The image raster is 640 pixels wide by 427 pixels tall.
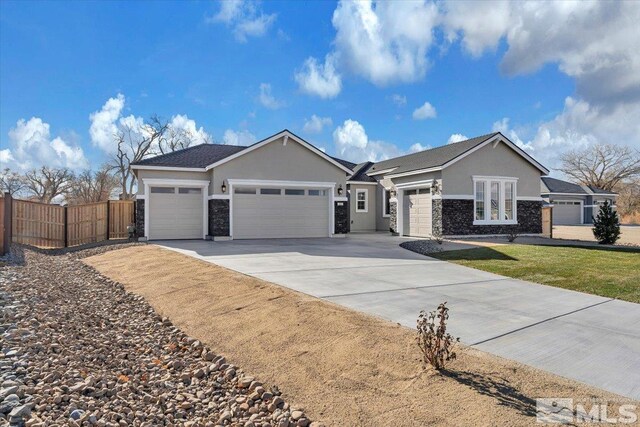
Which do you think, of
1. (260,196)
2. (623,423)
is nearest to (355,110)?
(260,196)

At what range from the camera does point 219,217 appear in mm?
17531

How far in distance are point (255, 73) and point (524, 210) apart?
53.2ft

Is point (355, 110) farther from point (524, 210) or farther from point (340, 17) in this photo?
point (524, 210)

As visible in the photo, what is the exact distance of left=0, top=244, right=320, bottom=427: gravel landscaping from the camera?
3.37 meters

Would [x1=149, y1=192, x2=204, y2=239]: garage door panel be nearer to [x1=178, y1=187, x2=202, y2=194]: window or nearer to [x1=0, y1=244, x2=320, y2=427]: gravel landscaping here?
[x1=178, y1=187, x2=202, y2=194]: window

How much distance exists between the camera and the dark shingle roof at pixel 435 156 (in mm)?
19016

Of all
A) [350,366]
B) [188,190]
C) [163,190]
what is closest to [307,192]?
[188,190]

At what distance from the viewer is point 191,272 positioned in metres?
9.02

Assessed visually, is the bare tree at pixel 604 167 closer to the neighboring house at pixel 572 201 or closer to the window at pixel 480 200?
the neighboring house at pixel 572 201

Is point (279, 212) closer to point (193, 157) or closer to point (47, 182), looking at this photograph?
point (193, 157)

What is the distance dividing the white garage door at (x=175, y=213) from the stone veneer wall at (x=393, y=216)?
10.4 metres

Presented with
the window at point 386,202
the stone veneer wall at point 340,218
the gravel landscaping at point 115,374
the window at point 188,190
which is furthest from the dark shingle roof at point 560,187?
the gravel landscaping at point 115,374

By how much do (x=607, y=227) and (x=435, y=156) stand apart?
27.2 ft

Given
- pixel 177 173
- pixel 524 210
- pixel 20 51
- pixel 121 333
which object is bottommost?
pixel 121 333
